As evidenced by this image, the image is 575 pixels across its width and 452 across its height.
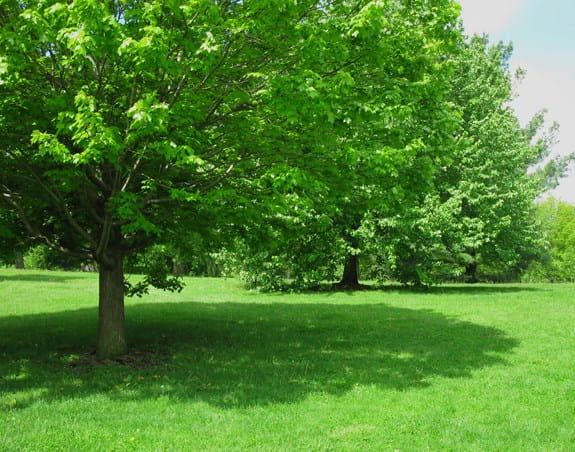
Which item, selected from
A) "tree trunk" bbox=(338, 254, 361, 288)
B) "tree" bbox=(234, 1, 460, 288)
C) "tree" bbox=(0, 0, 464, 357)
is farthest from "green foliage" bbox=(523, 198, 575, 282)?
"tree" bbox=(0, 0, 464, 357)

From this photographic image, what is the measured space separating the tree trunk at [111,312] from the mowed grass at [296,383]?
0.52m

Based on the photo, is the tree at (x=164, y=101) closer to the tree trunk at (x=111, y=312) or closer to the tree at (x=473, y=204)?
the tree trunk at (x=111, y=312)

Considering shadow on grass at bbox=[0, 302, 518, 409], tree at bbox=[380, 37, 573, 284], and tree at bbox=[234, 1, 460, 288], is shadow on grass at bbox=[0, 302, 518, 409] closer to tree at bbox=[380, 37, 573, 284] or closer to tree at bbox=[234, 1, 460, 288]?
tree at bbox=[234, 1, 460, 288]

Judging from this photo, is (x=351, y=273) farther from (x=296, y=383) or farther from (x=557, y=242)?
(x=557, y=242)

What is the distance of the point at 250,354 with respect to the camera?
40.9 ft

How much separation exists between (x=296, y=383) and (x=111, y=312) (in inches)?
197

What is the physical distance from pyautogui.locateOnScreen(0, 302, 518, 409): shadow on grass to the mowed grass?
0.15ft

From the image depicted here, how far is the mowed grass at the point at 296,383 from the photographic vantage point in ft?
23.4

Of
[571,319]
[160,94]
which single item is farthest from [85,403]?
[571,319]

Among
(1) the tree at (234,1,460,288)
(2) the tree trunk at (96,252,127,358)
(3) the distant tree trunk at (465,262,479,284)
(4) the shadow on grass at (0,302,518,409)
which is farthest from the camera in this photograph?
(3) the distant tree trunk at (465,262,479,284)

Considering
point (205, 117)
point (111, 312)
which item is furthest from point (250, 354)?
point (205, 117)

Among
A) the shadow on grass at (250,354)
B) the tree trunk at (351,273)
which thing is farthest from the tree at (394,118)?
the tree trunk at (351,273)

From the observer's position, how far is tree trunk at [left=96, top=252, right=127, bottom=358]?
11891 millimetres

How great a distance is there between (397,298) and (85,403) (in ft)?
62.3
